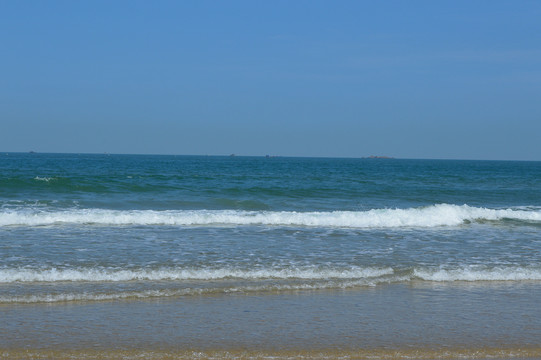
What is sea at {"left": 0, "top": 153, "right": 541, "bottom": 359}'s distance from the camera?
6.77 m

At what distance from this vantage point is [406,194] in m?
34.1

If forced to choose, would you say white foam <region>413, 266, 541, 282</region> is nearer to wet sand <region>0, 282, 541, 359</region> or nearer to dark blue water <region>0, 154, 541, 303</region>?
dark blue water <region>0, 154, 541, 303</region>

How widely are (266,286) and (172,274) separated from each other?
188 cm

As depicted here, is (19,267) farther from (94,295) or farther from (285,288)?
(285,288)

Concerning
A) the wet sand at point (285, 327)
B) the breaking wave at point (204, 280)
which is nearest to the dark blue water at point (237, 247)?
the breaking wave at point (204, 280)

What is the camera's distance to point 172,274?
10.4 metres

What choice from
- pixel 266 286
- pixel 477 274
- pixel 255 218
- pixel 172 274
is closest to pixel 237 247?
pixel 172 274

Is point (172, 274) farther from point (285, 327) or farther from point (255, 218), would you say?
point (255, 218)

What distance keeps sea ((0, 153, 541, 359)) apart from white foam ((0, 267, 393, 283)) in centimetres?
4

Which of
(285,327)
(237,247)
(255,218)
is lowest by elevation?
(285,327)

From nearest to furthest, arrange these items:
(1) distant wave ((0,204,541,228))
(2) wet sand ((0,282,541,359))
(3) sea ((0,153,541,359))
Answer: (2) wet sand ((0,282,541,359)), (3) sea ((0,153,541,359)), (1) distant wave ((0,204,541,228))

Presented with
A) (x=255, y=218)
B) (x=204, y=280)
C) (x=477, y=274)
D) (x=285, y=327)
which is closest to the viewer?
(x=285, y=327)

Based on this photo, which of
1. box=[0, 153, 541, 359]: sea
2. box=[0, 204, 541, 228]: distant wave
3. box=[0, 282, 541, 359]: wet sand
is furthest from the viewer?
box=[0, 204, 541, 228]: distant wave

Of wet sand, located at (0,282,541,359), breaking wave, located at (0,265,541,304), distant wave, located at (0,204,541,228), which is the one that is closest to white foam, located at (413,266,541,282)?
breaking wave, located at (0,265,541,304)
